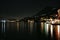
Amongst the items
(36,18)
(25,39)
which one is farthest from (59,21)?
(25,39)

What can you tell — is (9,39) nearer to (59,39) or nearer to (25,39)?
(25,39)

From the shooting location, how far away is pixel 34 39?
45094 mm

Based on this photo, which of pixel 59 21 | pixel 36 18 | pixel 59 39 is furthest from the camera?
pixel 36 18

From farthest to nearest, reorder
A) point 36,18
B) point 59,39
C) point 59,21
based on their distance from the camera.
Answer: point 36,18 < point 59,21 < point 59,39

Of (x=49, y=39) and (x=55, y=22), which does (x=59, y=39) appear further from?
(x=55, y=22)

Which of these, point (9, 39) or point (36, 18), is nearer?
point (9, 39)

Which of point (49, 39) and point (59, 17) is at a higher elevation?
point (59, 17)

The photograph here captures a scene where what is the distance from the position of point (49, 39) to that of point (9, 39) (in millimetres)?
9505

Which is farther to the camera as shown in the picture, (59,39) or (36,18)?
(36,18)

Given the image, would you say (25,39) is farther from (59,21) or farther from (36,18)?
(36,18)

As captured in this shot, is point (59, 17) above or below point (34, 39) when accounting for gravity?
above

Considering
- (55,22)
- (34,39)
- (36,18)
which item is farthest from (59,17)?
(34,39)

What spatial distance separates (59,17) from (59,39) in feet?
280

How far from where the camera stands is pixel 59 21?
122 metres
